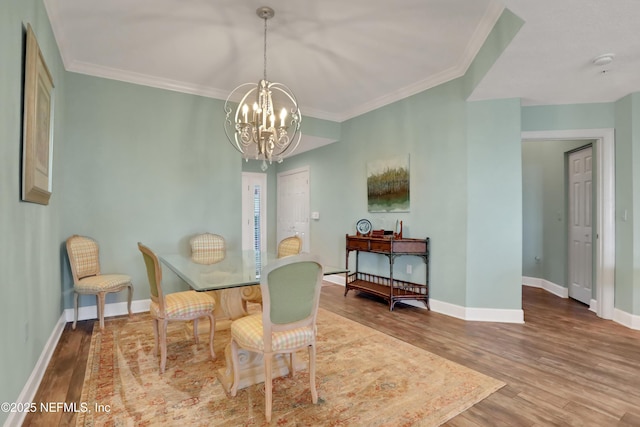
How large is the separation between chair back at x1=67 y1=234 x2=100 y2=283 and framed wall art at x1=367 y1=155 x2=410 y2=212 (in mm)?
3509

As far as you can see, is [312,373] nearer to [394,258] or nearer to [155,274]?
[155,274]

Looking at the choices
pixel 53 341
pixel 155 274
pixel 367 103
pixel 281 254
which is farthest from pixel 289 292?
pixel 367 103

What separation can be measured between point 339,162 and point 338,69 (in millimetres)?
1983

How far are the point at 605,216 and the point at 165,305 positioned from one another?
181 inches

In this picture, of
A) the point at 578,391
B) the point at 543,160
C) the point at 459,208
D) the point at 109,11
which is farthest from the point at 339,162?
the point at 578,391

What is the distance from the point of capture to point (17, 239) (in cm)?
180

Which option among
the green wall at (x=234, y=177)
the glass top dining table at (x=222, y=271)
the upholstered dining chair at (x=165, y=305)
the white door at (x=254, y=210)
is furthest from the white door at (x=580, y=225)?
the white door at (x=254, y=210)

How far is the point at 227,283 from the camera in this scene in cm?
200

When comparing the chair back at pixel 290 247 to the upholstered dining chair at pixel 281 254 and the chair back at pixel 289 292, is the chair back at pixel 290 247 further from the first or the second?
the chair back at pixel 289 292

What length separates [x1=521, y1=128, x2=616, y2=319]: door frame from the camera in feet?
11.9

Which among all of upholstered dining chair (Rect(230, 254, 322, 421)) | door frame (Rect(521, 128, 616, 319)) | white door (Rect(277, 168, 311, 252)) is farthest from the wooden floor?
white door (Rect(277, 168, 311, 252))

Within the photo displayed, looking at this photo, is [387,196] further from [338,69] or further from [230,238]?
[230,238]

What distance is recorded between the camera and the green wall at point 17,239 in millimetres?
1587

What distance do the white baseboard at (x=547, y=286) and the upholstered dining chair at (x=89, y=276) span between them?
572cm
